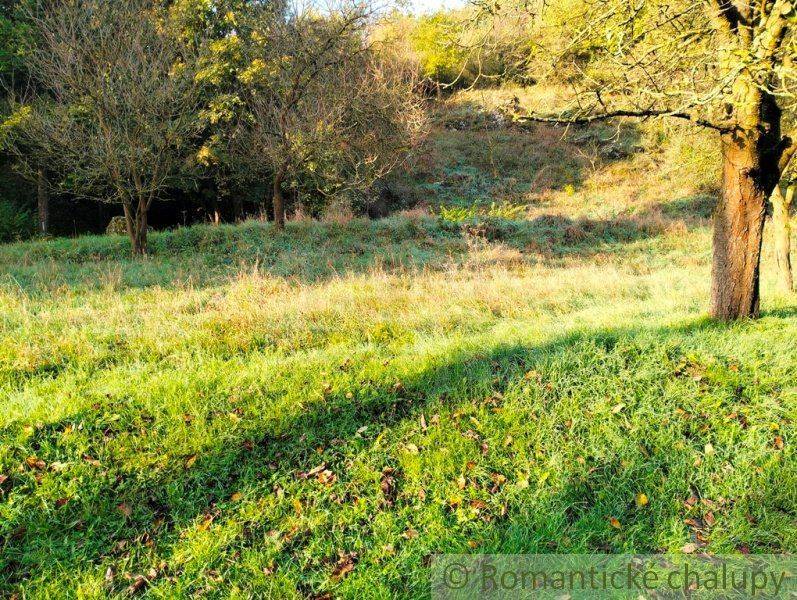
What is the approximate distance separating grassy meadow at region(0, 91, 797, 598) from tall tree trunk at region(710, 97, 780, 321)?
0.43 m

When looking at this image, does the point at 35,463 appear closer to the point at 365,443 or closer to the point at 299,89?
the point at 365,443

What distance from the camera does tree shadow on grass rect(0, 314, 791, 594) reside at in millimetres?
3455

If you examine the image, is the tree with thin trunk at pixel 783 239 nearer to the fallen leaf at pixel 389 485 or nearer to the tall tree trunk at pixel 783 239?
the tall tree trunk at pixel 783 239

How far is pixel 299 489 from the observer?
12.9 ft

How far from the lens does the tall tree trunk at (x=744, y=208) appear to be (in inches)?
217

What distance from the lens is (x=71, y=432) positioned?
4172mm

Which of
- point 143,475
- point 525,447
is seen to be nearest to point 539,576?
point 525,447

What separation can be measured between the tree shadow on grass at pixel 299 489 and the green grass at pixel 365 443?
0.02 m

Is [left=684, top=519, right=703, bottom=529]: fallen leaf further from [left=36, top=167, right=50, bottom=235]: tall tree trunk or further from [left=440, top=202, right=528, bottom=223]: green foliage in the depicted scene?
[left=36, top=167, right=50, bottom=235]: tall tree trunk

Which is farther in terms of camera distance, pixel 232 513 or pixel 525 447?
pixel 525 447

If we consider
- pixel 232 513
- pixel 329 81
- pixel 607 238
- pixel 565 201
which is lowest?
pixel 232 513

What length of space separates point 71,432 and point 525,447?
3.87 meters

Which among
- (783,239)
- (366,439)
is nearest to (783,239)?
(783,239)

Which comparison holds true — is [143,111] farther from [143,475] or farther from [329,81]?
[143,475]
